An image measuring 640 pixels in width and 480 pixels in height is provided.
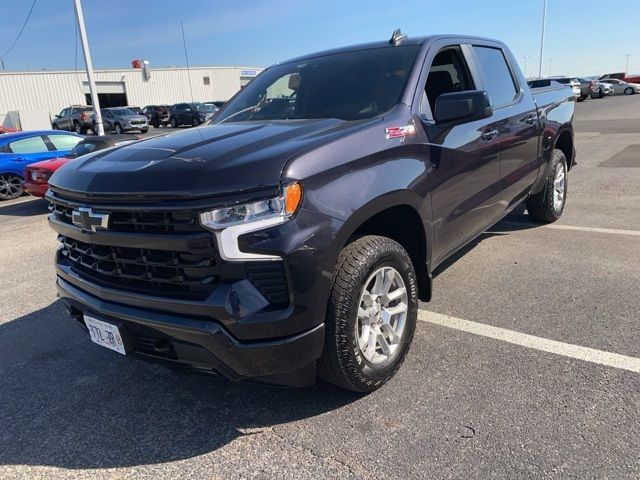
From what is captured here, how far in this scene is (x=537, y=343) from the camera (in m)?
3.32

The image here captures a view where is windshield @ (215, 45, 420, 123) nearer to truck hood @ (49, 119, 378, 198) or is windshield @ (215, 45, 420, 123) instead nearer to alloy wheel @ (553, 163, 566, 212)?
truck hood @ (49, 119, 378, 198)

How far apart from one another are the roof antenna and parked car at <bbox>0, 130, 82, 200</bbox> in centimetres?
967

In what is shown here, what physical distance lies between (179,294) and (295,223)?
2.09 feet

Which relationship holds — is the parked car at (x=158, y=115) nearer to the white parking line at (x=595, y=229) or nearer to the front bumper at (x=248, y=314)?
the white parking line at (x=595, y=229)

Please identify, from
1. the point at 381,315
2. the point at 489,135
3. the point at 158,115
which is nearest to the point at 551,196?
the point at 489,135

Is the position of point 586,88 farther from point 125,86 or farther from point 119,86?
point 119,86

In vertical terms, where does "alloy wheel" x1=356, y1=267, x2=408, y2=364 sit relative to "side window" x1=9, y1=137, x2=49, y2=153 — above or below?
below

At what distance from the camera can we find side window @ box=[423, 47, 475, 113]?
11.5 feet

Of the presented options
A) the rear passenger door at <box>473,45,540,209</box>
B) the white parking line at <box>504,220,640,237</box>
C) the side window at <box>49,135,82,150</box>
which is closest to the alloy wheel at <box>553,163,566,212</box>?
the white parking line at <box>504,220,640,237</box>

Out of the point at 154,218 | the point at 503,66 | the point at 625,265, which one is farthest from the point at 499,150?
the point at 154,218

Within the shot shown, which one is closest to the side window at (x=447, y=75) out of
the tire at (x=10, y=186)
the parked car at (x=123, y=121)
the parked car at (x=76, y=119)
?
the tire at (x=10, y=186)

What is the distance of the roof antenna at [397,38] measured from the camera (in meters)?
3.71

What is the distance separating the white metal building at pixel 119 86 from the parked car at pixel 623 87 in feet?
112

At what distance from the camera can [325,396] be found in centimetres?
291
